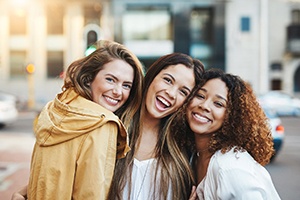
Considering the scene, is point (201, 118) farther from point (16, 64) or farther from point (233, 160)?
point (16, 64)

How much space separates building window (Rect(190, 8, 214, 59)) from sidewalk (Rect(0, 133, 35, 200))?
16.7 meters

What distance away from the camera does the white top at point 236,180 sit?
6.23ft

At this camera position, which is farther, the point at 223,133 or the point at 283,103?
the point at 283,103

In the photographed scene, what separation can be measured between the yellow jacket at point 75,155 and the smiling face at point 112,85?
27cm

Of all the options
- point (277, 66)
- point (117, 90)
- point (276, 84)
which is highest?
point (277, 66)

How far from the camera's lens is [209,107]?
2332 millimetres

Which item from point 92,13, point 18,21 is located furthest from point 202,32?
point 18,21

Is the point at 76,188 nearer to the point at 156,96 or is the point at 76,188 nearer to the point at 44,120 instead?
the point at 44,120

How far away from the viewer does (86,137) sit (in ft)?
6.24

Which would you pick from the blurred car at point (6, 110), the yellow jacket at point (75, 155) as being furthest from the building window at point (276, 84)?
the yellow jacket at point (75, 155)

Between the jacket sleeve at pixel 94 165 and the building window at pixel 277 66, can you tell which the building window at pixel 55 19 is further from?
the jacket sleeve at pixel 94 165

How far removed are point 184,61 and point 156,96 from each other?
11.5 inches

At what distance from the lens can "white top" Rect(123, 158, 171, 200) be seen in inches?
90.5

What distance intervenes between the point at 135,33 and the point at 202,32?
4629 mm
